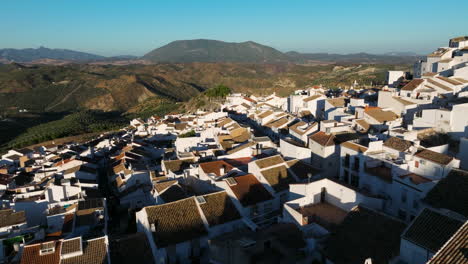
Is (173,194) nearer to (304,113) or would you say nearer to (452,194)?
(452,194)

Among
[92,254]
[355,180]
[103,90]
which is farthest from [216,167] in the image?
[103,90]

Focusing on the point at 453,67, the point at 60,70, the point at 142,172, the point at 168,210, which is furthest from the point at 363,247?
the point at 60,70

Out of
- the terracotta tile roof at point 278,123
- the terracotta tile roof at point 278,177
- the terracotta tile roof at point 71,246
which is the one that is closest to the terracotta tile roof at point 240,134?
the terracotta tile roof at point 278,123

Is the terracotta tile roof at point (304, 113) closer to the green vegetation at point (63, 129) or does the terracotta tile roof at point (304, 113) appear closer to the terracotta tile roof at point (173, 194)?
the terracotta tile roof at point (173, 194)

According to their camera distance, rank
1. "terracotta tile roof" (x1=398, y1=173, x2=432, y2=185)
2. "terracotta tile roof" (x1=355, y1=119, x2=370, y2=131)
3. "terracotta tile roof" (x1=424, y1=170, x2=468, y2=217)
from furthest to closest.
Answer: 1. "terracotta tile roof" (x1=355, y1=119, x2=370, y2=131)
2. "terracotta tile roof" (x1=398, y1=173, x2=432, y2=185)
3. "terracotta tile roof" (x1=424, y1=170, x2=468, y2=217)

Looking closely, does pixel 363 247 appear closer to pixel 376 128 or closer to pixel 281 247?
pixel 281 247

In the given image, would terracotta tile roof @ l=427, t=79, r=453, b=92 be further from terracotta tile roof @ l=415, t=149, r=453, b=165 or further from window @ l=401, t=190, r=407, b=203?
window @ l=401, t=190, r=407, b=203

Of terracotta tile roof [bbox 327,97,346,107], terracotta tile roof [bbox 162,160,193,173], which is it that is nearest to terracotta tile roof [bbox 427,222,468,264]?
terracotta tile roof [bbox 162,160,193,173]
